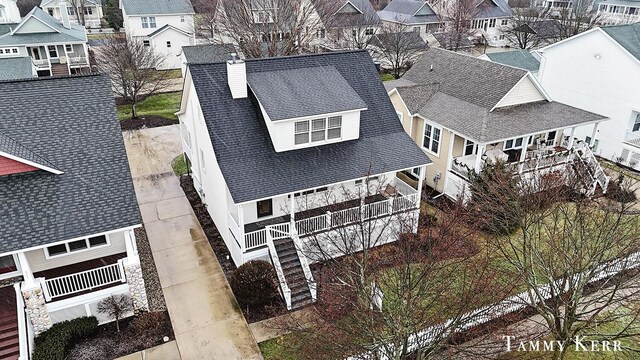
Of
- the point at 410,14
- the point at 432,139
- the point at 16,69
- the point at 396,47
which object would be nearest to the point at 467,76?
the point at 432,139

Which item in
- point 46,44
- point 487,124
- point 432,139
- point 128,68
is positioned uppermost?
point 487,124

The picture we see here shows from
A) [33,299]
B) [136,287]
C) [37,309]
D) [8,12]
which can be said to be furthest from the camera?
[8,12]

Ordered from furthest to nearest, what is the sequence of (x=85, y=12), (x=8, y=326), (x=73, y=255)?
1. (x=85, y=12)
2. (x=73, y=255)
3. (x=8, y=326)

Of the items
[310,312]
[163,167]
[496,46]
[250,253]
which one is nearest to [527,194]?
[310,312]

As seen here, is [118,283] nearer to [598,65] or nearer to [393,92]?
[393,92]

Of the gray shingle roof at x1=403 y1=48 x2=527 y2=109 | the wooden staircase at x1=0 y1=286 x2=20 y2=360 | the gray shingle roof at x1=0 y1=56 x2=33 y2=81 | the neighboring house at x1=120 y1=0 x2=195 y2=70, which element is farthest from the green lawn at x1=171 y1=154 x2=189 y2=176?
the neighboring house at x1=120 y1=0 x2=195 y2=70

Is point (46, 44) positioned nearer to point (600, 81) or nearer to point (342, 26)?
point (342, 26)

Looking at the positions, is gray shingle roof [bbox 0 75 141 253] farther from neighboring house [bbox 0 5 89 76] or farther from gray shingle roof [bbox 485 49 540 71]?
neighboring house [bbox 0 5 89 76]
